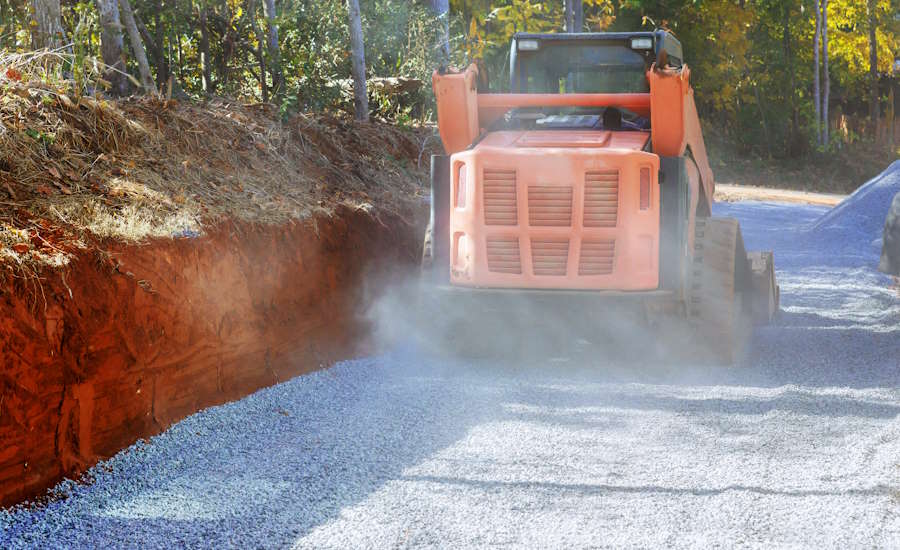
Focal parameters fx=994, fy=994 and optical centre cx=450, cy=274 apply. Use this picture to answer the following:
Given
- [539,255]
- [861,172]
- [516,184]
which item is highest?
[516,184]

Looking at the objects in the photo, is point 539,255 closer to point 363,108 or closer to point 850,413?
point 850,413

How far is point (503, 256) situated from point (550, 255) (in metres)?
0.35

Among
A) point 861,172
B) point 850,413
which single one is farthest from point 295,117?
point 861,172

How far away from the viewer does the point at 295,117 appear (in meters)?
11.2

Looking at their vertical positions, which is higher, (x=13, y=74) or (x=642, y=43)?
(x=642, y=43)

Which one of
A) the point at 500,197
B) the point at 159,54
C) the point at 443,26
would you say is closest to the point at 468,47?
the point at 443,26

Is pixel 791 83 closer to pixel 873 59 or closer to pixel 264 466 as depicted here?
pixel 873 59

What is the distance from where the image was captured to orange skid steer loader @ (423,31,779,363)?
7184 millimetres

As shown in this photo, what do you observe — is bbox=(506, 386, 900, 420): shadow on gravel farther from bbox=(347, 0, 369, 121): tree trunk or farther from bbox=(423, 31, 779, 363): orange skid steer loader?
bbox=(347, 0, 369, 121): tree trunk

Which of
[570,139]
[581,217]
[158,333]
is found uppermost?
[570,139]

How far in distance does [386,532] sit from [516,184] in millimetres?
3376

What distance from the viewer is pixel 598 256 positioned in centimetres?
726

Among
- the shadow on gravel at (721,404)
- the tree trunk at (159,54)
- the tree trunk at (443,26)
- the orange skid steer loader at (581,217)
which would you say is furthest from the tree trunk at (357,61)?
the shadow on gravel at (721,404)

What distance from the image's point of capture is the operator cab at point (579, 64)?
888cm
